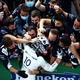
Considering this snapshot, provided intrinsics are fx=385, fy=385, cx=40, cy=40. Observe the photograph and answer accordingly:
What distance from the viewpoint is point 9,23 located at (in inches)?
246

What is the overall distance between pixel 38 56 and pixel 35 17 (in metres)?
0.68

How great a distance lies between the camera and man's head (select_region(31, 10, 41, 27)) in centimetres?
635

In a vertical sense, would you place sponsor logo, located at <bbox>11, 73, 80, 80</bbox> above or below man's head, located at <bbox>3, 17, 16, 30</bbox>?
below

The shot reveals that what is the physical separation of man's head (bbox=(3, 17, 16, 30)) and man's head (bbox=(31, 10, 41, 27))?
34cm

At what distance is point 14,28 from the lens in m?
6.33

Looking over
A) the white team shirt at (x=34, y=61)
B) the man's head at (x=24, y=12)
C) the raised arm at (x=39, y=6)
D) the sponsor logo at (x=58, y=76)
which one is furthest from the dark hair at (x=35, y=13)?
the sponsor logo at (x=58, y=76)

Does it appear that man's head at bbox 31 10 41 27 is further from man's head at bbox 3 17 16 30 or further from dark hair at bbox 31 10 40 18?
man's head at bbox 3 17 16 30

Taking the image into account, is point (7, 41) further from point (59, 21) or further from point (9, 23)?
point (59, 21)

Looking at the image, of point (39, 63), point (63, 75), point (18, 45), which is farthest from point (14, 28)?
point (63, 75)

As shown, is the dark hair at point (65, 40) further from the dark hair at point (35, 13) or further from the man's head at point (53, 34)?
the dark hair at point (35, 13)

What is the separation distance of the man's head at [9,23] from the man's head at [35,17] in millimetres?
339

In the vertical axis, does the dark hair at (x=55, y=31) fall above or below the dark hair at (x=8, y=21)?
below

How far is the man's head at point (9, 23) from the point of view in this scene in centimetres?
624

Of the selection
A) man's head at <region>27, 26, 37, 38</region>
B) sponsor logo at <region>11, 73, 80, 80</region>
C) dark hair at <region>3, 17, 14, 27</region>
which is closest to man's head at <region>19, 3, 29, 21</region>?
dark hair at <region>3, 17, 14, 27</region>
